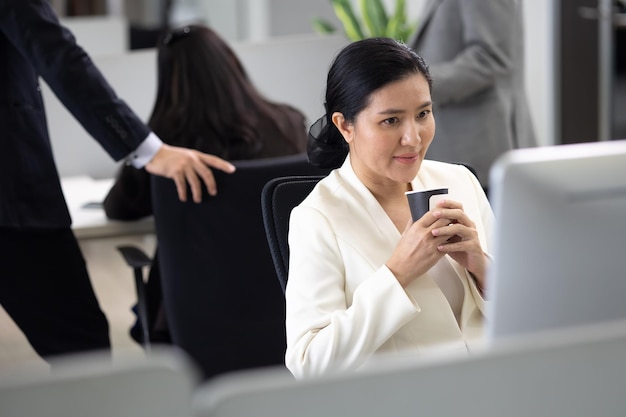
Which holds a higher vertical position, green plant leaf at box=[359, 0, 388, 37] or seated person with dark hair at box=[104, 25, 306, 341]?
green plant leaf at box=[359, 0, 388, 37]

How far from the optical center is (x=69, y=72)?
2.29 m

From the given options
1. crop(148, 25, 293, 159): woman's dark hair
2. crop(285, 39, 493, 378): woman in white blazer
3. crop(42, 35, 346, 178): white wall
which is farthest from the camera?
crop(42, 35, 346, 178): white wall

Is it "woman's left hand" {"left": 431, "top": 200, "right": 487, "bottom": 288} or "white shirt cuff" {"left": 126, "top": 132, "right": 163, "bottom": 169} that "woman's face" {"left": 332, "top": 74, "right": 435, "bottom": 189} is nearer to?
"woman's left hand" {"left": 431, "top": 200, "right": 487, "bottom": 288}

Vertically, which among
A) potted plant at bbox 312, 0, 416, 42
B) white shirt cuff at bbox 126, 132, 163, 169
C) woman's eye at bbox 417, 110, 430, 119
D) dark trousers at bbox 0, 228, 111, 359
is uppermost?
potted plant at bbox 312, 0, 416, 42

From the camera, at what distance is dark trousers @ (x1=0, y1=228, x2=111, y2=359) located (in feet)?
7.59

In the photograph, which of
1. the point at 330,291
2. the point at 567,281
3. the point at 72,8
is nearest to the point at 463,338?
the point at 330,291

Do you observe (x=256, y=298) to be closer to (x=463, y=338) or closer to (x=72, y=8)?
(x=463, y=338)

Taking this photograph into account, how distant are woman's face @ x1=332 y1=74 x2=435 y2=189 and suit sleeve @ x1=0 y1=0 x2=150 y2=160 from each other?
797mm

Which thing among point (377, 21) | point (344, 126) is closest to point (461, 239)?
point (344, 126)

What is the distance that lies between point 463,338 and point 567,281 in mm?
713

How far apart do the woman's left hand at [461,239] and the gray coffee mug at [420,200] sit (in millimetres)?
17

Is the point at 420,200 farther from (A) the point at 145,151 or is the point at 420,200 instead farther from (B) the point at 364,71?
(A) the point at 145,151

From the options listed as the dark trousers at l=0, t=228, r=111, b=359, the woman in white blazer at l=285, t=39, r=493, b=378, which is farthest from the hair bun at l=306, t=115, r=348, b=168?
the dark trousers at l=0, t=228, r=111, b=359

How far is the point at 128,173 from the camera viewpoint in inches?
107
